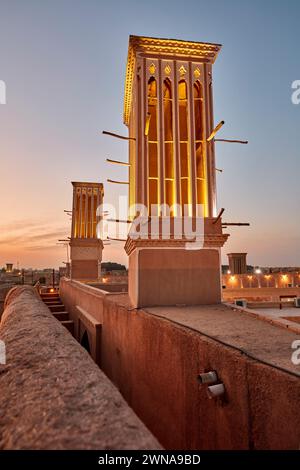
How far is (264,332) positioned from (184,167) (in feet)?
18.5

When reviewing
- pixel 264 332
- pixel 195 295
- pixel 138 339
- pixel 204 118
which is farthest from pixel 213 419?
pixel 204 118

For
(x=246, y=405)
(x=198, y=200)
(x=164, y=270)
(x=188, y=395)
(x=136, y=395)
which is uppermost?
(x=198, y=200)

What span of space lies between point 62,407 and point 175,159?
738 centimetres

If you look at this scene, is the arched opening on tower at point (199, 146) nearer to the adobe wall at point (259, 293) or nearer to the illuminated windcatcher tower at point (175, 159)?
the illuminated windcatcher tower at point (175, 159)

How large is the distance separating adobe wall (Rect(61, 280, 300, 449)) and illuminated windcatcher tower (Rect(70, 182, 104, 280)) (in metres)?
17.8

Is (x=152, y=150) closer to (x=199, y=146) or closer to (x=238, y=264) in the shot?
(x=199, y=146)

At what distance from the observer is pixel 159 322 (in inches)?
196

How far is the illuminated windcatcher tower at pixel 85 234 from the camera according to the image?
24.1m

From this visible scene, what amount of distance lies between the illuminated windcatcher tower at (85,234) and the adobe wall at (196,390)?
17.8 m

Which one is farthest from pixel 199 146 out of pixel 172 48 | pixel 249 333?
pixel 249 333

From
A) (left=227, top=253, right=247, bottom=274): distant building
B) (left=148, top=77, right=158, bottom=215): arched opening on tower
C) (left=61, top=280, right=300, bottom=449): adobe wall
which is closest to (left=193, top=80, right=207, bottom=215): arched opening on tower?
(left=148, top=77, right=158, bottom=215): arched opening on tower

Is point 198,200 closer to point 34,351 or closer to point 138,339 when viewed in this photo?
point 138,339

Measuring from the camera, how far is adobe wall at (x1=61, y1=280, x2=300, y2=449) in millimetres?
2367

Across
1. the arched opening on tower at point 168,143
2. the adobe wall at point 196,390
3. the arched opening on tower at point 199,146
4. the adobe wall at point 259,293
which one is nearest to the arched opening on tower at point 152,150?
the arched opening on tower at point 168,143
